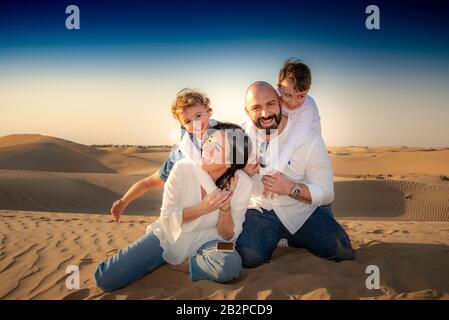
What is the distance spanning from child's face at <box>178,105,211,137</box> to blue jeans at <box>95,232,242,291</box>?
110 centimetres

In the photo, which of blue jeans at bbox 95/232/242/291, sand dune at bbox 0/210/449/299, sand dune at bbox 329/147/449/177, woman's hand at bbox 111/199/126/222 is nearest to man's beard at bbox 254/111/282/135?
blue jeans at bbox 95/232/242/291

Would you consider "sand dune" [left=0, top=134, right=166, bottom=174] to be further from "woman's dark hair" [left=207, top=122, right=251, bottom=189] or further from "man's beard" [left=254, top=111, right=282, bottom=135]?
"woman's dark hair" [left=207, top=122, right=251, bottom=189]

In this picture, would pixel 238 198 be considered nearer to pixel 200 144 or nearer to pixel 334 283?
pixel 200 144

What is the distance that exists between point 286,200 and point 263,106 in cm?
→ 102

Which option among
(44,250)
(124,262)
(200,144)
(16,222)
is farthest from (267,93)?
(16,222)

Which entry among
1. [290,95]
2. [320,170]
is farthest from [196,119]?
[320,170]

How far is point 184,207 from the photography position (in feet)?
12.4

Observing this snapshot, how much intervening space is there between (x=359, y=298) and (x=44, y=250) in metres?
4.04

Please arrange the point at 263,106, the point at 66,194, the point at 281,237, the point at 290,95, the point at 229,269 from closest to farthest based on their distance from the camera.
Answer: the point at 229,269 → the point at 263,106 → the point at 290,95 → the point at 281,237 → the point at 66,194

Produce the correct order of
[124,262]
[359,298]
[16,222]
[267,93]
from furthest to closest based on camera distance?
[16,222]
[267,93]
[124,262]
[359,298]

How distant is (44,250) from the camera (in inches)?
215

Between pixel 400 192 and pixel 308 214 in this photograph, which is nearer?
pixel 308 214

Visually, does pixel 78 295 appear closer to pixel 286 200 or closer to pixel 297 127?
pixel 286 200

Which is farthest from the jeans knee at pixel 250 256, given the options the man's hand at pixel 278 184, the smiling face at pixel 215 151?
the smiling face at pixel 215 151
